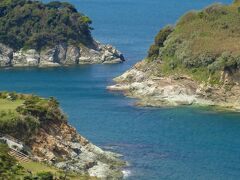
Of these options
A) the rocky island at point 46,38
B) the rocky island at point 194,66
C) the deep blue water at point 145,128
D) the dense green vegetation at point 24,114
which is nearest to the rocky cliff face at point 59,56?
the rocky island at point 46,38

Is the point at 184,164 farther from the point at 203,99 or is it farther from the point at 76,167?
the point at 203,99

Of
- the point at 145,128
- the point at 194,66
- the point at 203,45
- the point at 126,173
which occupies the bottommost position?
the point at 126,173

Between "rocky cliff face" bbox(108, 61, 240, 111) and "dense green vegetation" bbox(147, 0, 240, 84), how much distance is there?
203 centimetres

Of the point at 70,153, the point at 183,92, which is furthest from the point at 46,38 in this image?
the point at 70,153

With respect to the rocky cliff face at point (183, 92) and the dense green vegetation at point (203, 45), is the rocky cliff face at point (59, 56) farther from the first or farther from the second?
the rocky cliff face at point (183, 92)

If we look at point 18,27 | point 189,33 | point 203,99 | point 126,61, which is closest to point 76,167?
point 203,99

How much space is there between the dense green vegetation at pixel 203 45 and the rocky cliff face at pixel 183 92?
2029mm

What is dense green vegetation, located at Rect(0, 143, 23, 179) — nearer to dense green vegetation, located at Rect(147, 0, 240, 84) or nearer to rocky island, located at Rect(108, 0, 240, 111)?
rocky island, located at Rect(108, 0, 240, 111)

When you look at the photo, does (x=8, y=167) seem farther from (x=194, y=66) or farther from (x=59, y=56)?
(x=59, y=56)

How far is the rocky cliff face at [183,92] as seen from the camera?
108188 millimetres

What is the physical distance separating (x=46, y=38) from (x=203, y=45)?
154 feet

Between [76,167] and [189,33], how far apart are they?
59.8 meters

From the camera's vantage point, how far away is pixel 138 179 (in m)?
69.4

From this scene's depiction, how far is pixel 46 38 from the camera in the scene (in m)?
160
